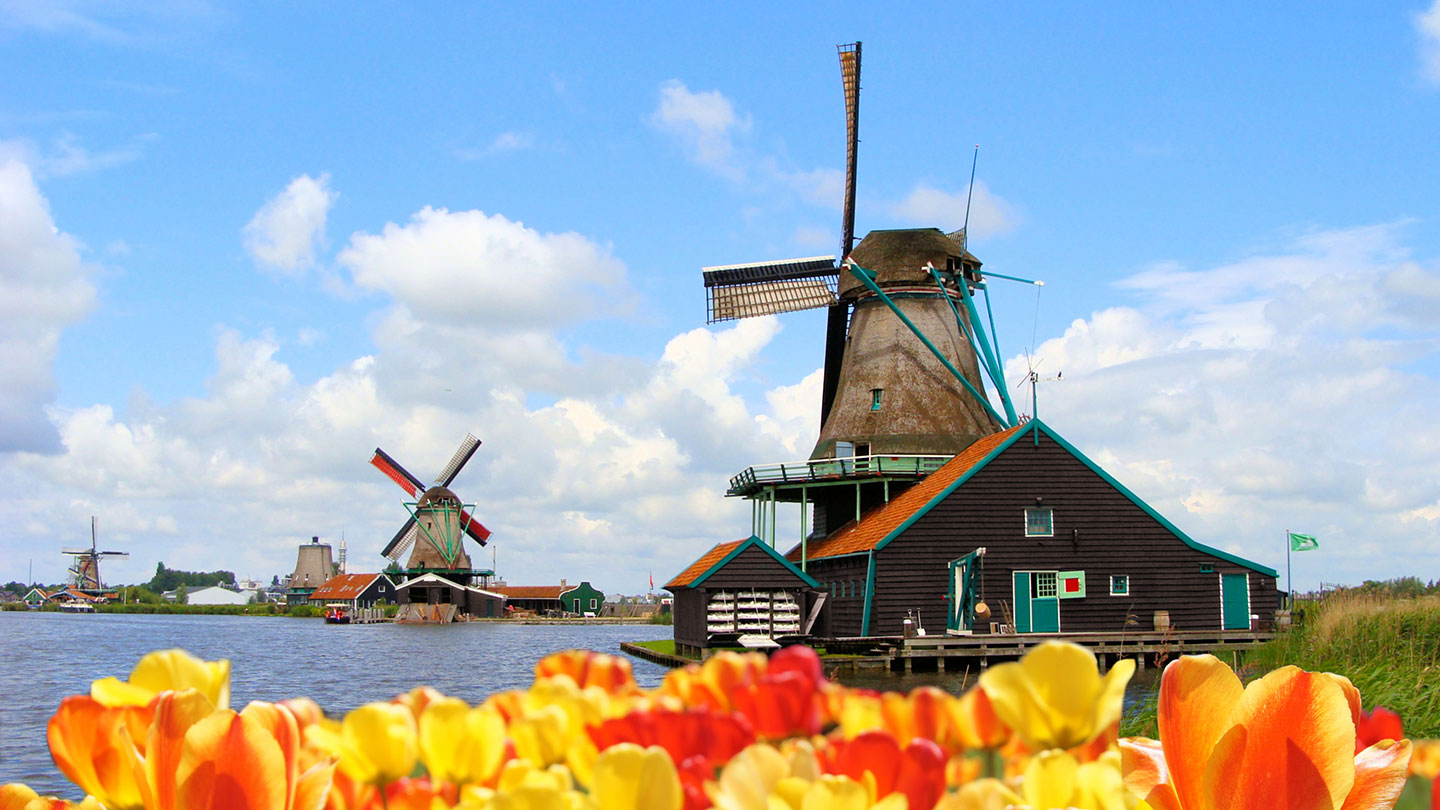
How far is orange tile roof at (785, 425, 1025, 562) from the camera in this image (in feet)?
80.9

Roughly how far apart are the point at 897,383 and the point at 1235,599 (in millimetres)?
9074

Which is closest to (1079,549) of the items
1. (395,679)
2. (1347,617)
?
(1347,617)

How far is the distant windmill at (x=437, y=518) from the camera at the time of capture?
207 ft

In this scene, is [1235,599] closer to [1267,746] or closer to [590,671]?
[590,671]

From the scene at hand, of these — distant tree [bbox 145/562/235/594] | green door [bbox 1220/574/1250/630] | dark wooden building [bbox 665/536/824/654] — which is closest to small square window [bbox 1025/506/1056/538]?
green door [bbox 1220/574/1250/630]

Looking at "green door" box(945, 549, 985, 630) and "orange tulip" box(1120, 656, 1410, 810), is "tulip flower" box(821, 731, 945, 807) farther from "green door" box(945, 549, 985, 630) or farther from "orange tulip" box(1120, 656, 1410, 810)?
"green door" box(945, 549, 985, 630)

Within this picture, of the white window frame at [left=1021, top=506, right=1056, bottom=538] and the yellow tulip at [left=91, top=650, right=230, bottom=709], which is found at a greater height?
the white window frame at [left=1021, top=506, right=1056, bottom=538]

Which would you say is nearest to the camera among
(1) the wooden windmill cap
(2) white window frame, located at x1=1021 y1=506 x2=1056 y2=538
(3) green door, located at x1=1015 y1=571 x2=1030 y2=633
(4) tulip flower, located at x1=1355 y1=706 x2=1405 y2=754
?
(4) tulip flower, located at x1=1355 y1=706 x2=1405 y2=754

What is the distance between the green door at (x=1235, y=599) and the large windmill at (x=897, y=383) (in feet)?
19.7

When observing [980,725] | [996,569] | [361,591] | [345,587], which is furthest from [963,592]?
[345,587]

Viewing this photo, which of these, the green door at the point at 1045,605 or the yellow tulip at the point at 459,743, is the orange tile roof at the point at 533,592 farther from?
the yellow tulip at the point at 459,743

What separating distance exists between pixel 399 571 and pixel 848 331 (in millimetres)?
41392

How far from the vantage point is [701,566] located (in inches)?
1038

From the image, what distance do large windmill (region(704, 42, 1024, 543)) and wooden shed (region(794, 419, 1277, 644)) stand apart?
10.2 feet
